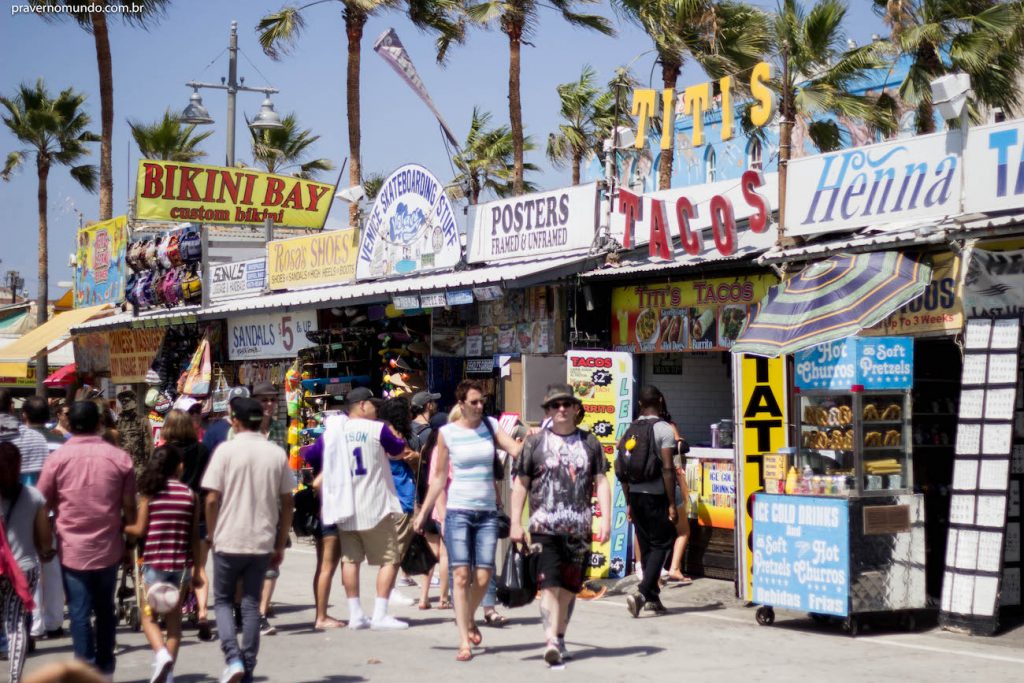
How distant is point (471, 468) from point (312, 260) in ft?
37.2

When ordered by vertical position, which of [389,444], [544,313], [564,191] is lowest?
[389,444]

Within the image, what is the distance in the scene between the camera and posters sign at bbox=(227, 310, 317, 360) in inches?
743

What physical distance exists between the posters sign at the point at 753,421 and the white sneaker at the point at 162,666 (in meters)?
5.30

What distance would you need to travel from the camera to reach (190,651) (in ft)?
29.6

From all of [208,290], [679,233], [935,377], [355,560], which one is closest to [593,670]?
[355,560]

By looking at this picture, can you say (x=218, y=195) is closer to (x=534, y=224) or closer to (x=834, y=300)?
(x=534, y=224)

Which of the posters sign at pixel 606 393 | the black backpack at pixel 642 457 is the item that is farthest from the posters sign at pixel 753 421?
the posters sign at pixel 606 393

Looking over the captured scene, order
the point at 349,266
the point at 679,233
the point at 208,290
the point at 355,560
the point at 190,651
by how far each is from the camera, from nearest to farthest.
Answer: the point at 190,651, the point at 355,560, the point at 679,233, the point at 349,266, the point at 208,290

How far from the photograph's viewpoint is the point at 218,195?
24.9 m

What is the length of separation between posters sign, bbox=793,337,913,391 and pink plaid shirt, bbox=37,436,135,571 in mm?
5103

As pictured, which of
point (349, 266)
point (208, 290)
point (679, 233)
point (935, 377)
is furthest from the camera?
point (208, 290)

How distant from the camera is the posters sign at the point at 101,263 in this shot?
25516 mm

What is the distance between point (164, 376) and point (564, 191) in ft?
34.5

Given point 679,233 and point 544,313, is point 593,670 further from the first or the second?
point 544,313
